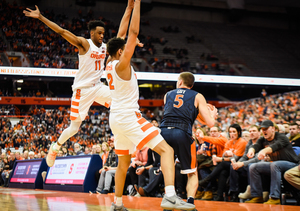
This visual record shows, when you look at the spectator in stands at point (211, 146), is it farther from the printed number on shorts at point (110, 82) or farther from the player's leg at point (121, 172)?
the printed number on shorts at point (110, 82)

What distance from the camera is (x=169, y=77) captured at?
2259 centimetres

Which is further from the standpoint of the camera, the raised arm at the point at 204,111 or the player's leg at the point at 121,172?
the player's leg at the point at 121,172

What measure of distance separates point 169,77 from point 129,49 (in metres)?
19.4

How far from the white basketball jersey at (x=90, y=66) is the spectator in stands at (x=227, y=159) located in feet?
8.97

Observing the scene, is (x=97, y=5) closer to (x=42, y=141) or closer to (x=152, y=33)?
(x=152, y=33)

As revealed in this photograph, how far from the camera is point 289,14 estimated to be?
34.8m

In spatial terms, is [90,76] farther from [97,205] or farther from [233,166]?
[233,166]

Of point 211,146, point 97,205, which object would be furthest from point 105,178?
point 97,205

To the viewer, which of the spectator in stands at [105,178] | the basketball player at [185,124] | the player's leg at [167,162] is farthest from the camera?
the spectator in stands at [105,178]

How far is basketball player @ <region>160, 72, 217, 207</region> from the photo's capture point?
11.9 feet

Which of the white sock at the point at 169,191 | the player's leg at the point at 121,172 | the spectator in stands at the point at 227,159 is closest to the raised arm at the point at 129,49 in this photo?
the player's leg at the point at 121,172

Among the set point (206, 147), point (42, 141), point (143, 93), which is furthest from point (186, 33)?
point (206, 147)

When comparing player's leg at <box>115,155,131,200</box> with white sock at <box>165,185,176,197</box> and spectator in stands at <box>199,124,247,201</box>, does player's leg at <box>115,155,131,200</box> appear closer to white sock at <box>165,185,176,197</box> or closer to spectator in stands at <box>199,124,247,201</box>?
white sock at <box>165,185,176,197</box>

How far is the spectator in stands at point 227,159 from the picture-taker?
587cm
